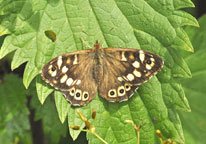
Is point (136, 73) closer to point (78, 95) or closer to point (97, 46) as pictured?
point (97, 46)

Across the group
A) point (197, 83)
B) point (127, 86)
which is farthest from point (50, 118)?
point (197, 83)

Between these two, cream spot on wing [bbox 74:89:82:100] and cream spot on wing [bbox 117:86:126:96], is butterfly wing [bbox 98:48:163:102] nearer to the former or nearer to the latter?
cream spot on wing [bbox 117:86:126:96]

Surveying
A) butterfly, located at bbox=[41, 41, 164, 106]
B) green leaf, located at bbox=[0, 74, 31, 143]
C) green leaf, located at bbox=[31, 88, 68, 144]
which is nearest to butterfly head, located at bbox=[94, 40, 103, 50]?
butterfly, located at bbox=[41, 41, 164, 106]

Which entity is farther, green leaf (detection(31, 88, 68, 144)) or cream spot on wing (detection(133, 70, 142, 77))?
green leaf (detection(31, 88, 68, 144))

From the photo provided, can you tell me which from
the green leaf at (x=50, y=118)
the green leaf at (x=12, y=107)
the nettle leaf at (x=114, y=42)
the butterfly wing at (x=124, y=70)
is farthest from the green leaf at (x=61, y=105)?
the green leaf at (x=12, y=107)

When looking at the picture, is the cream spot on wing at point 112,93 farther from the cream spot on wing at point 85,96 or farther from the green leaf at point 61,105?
the green leaf at point 61,105

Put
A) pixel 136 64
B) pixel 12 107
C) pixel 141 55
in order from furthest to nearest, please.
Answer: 1. pixel 12 107
2. pixel 136 64
3. pixel 141 55
